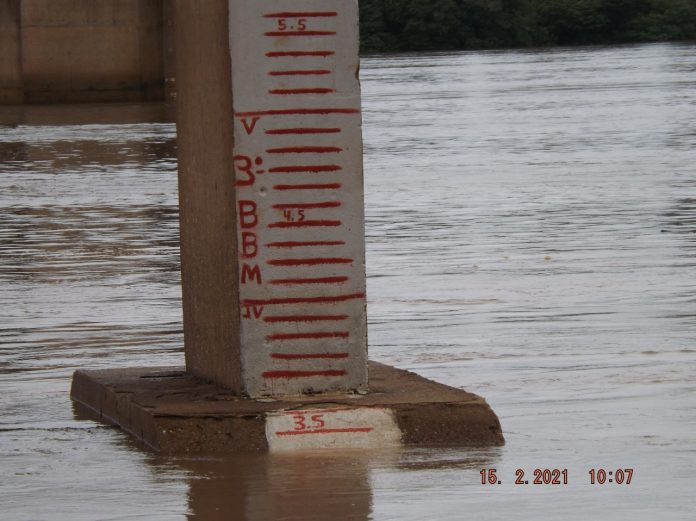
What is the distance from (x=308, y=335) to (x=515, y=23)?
96.7 meters

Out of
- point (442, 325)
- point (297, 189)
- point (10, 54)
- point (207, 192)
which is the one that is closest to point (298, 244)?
point (297, 189)

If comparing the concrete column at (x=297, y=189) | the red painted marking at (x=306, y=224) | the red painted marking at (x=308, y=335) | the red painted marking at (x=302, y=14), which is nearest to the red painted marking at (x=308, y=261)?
the concrete column at (x=297, y=189)

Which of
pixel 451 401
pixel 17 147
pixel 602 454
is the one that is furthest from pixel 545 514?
pixel 17 147

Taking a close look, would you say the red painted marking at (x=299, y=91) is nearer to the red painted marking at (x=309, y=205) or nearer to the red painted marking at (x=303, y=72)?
the red painted marking at (x=303, y=72)

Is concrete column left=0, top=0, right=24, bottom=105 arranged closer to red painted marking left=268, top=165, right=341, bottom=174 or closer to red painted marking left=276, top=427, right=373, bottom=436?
red painted marking left=268, top=165, right=341, bottom=174

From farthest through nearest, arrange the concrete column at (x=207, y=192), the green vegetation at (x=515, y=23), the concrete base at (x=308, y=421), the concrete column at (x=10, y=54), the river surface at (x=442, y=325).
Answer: the green vegetation at (x=515, y=23), the concrete column at (x=10, y=54), the concrete column at (x=207, y=192), the concrete base at (x=308, y=421), the river surface at (x=442, y=325)

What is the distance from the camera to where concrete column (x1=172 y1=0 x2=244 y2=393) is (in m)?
6.92

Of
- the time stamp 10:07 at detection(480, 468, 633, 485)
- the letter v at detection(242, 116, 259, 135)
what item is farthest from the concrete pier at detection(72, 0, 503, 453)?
the time stamp 10:07 at detection(480, 468, 633, 485)

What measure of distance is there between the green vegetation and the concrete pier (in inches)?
3627

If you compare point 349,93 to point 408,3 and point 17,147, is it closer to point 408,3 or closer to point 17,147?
point 17,147

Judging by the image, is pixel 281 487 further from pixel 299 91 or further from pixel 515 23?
pixel 515 23

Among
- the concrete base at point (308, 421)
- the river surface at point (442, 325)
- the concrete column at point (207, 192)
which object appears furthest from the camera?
the concrete column at point (207, 192)

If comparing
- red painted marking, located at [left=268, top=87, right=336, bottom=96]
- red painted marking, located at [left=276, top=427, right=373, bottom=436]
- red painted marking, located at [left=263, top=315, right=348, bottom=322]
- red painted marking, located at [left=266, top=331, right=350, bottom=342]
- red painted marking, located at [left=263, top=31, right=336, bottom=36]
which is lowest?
red painted marking, located at [left=276, top=427, right=373, bottom=436]

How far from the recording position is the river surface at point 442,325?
589cm
